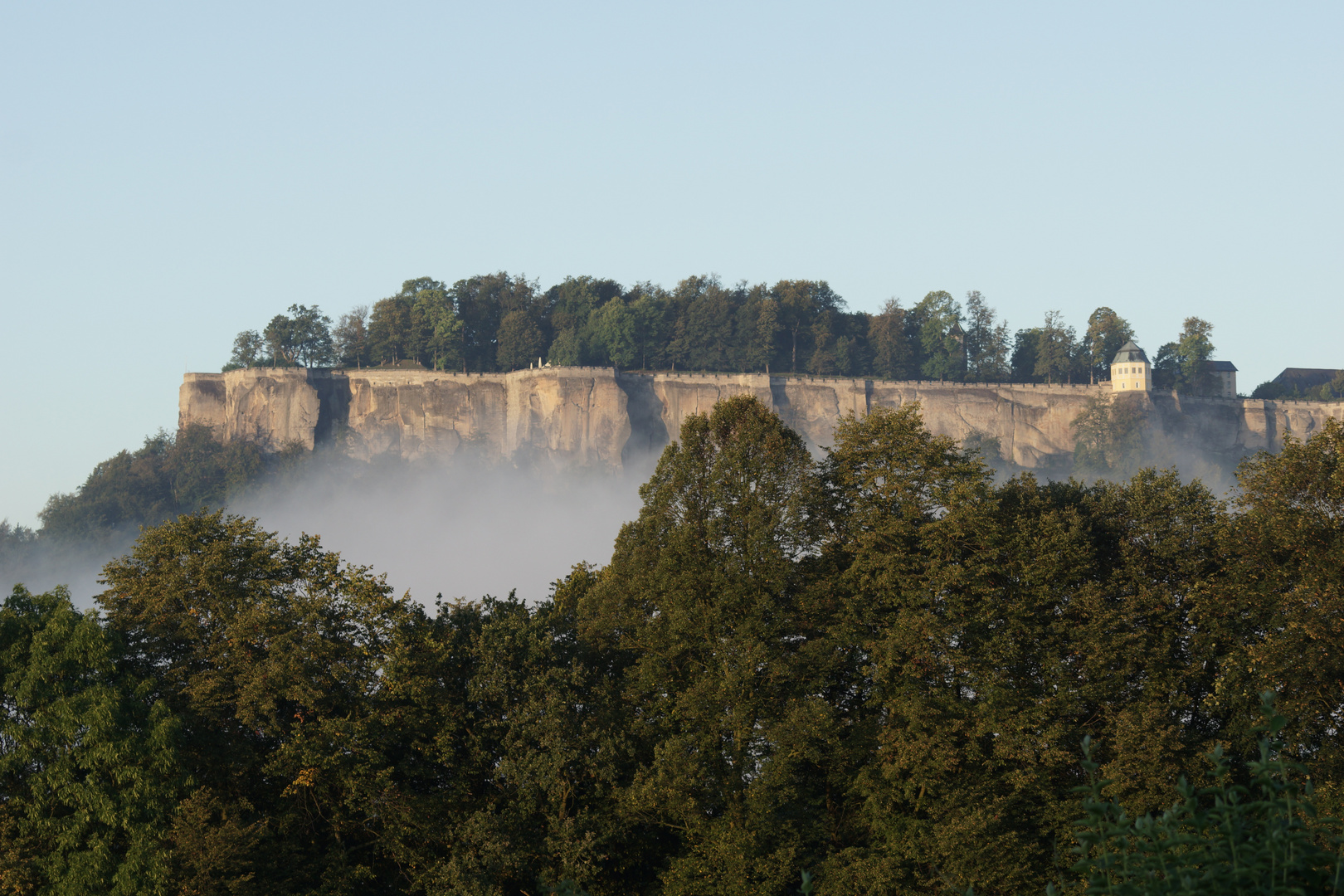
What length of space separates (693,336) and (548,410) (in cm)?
1507

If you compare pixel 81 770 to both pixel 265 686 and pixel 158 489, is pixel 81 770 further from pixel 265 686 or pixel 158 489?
pixel 158 489

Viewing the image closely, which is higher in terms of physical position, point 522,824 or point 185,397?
point 185,397

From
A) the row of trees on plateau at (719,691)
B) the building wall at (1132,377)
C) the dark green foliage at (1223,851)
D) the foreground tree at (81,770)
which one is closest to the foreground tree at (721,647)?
the row of trees on plateau at (719,691)

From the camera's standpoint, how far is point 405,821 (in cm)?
2314

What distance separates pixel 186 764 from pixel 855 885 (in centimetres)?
1194

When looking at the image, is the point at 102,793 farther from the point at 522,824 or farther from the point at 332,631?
the point at 522,824

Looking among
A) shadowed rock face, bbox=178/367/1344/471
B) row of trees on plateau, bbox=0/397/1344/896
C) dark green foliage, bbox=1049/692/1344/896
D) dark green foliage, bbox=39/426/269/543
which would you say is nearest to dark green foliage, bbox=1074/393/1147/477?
shadowed rock face, bbox=178/367/1344/471

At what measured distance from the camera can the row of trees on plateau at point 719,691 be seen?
22.2 meters

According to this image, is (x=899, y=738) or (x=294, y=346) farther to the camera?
(x=294, y=346)

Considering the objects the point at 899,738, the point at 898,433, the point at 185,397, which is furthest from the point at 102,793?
the point at 185,397

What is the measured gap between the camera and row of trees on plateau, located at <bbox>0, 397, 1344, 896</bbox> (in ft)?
72.7

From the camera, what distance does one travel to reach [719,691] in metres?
24.8

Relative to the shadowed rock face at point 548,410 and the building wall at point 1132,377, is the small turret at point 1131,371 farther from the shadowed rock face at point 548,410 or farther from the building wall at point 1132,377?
the shadowed rock face at point 548,410

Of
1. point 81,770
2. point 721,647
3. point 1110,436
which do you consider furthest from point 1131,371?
point 81,770
